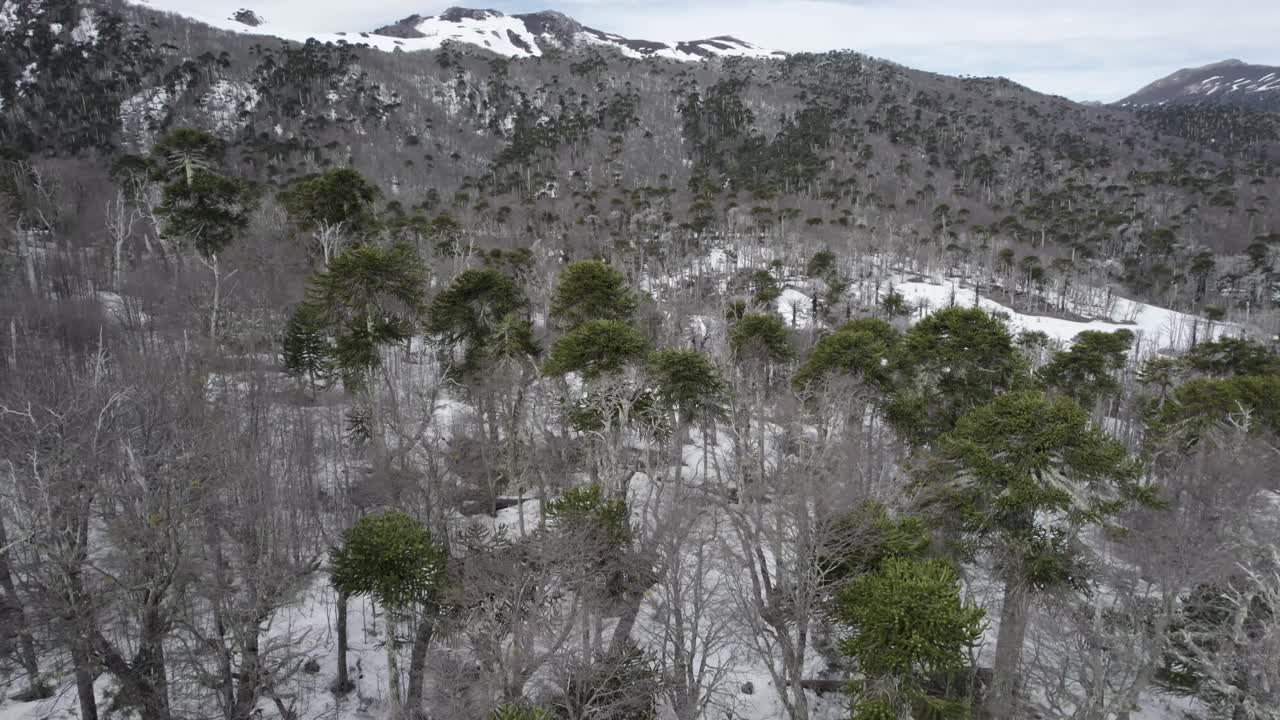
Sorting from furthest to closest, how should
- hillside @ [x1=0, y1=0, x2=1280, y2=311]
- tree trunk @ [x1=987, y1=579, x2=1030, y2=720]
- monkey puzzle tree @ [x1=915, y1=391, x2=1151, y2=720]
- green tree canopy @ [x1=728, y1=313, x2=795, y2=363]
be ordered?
hillside @ [x1=0, y1=0, x2=1280, y2=311] → green tree canopy @ [x1=728, y1=313, x2=795, y2=363] → tree trunk @ [x1=987, y1=579, x2=1030, y2=720] → monkey puzzle tree @ [x1=915, y1=391, x2=1151, y2=720]

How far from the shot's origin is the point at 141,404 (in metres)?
14.8

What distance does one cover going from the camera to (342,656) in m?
17.0

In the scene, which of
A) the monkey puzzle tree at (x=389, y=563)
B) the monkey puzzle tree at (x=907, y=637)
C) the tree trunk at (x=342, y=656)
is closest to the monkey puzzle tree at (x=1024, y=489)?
the monkey puzzle tree at (x=907, y=637)

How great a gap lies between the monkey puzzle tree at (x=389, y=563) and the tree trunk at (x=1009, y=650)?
1219cm

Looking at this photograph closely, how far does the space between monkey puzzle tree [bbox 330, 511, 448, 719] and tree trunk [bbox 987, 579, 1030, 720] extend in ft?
40.0

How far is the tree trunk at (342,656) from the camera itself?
16.7 metres

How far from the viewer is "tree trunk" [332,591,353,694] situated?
16.7 meters

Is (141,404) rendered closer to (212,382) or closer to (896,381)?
(212,382)

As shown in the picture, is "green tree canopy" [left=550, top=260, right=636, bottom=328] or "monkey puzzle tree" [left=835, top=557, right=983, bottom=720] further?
"green tree canopy" [left=550, top=260, right=636, bottom=328]

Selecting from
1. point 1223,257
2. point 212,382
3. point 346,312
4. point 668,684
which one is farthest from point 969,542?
point 1223,257

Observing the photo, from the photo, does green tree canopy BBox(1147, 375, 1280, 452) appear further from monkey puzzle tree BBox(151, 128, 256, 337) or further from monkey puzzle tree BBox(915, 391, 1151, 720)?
monkey puzzle tree BBox(151, 128, 256, 337)

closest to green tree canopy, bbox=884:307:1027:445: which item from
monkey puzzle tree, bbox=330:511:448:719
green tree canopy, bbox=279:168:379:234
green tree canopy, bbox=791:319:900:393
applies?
green tree canopy, bbox=791:319:900:393

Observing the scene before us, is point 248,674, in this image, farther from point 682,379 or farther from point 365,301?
point 682,379

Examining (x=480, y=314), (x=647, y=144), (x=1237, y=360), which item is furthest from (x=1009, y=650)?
(x=647, y=144)
